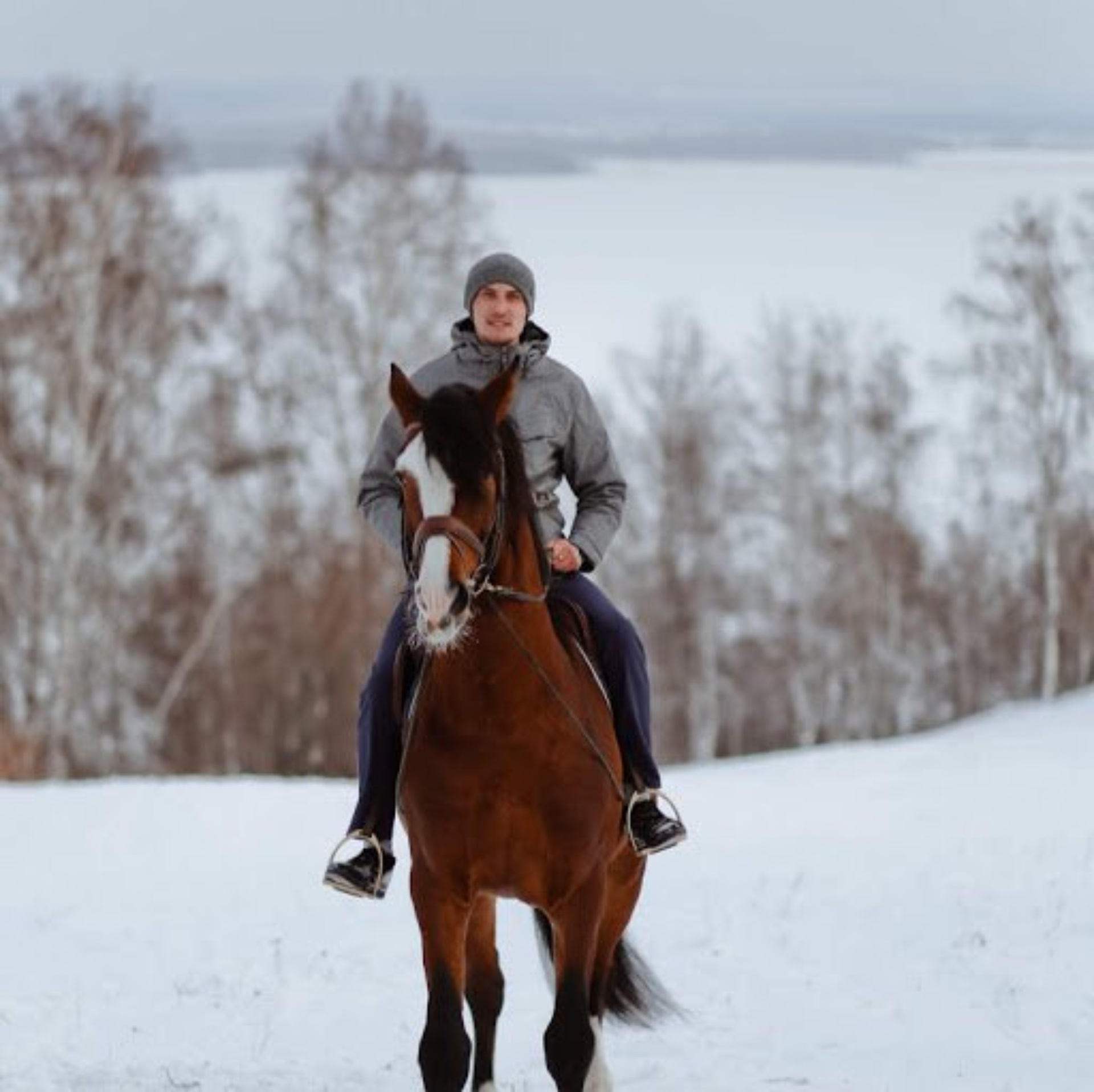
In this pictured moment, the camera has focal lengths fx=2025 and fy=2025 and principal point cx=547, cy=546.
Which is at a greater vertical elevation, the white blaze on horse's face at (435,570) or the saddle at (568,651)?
the white blaze on horse's face at (435,570)

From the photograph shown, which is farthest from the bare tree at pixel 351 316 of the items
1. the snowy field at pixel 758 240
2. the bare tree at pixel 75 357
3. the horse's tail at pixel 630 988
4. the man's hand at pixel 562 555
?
the man's hand at pixel 562 555

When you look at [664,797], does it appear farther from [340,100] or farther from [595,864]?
[340,100]

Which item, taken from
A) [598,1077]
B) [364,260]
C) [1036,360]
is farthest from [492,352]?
[1036,360]

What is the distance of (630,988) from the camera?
7219 millimetres

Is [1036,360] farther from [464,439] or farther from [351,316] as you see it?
[464,439]

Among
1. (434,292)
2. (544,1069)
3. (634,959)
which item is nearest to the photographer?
(634,959)

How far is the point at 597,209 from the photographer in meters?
30.0

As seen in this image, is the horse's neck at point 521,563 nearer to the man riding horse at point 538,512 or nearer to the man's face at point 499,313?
the man riding horse at point 538,512

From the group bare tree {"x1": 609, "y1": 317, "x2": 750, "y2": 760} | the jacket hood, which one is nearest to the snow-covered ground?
the jacket hood

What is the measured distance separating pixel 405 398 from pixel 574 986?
1.78 meters

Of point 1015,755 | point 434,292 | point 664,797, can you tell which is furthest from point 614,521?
point 434,292

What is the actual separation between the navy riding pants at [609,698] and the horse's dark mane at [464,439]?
690mm

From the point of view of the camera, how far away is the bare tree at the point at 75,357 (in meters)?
22.4

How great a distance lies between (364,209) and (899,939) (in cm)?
1765
